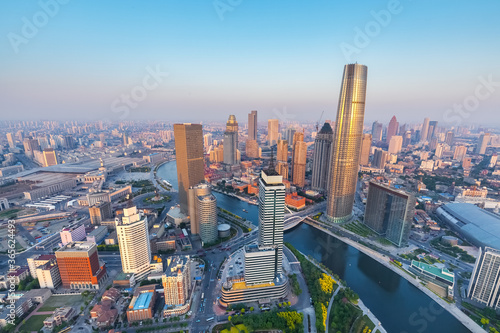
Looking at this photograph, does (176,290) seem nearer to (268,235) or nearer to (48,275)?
(268,235)

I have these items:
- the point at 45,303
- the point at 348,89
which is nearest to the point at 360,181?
the point at 348,89

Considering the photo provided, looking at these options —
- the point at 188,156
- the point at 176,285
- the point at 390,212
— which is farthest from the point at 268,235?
the point at 390,212

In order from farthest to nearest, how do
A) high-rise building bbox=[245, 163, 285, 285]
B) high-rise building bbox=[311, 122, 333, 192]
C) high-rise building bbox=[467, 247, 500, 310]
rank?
high-rise building bbox=[311, 122, 333, 192] < high-rise building bbox=[245, 163, 285, 285] < high-rise building bbox=[467, 247, 500, 310]

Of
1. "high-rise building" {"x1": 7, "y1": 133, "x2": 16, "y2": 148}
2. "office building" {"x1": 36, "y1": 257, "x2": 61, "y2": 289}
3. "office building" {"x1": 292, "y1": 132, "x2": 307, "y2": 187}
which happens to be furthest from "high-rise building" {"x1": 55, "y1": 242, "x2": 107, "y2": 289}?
"high-rise building" {"x1": 7, "y1": 133, "x2": 16, "y2": 148}

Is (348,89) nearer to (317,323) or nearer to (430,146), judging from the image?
(317,323)

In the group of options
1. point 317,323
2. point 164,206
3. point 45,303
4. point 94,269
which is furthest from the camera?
point 164,206

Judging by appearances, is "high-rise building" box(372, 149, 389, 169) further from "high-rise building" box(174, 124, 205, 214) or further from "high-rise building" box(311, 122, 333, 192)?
"high-rise building" box(174, 124, 205, 214)
